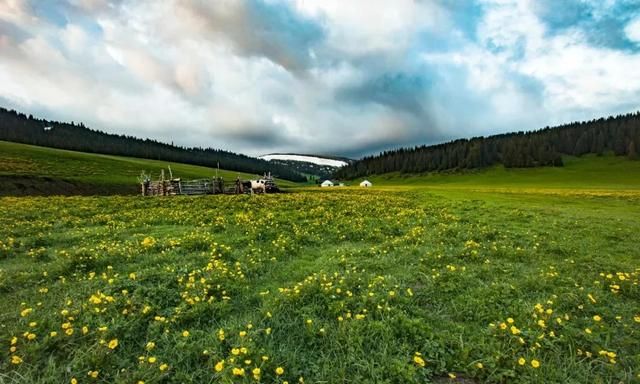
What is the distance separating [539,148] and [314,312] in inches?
6400

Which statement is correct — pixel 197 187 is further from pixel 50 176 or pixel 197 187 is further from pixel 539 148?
pixel 539 148

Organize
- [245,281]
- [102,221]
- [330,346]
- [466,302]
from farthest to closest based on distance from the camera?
[102,221]
[245,281]
[466,302]
[330,346]

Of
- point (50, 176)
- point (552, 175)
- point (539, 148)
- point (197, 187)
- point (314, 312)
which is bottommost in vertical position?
point (197, 187)

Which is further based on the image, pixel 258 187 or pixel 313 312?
pixel 258 187

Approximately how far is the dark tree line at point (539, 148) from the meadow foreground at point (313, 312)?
488 ft

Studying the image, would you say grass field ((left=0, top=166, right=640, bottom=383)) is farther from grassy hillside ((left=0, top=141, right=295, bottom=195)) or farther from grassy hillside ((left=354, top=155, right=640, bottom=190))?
grassy hillside ((left=354, top=155, right=640, bottom=190))

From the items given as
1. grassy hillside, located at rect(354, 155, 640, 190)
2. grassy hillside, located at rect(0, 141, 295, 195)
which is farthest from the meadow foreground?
grassy hillside, located at rect(354, 155, 640, 190)

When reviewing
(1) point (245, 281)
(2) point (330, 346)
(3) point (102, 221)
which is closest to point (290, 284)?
(1) point (245, 281)

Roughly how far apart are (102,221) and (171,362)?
15089 millimetres

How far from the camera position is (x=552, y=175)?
116875mm

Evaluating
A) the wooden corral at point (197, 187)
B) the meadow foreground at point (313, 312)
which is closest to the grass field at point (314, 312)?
the meadow foreground at point (313, 312)

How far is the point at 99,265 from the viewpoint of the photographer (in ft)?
30.6

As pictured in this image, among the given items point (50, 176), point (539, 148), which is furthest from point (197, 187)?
point (539, 148)

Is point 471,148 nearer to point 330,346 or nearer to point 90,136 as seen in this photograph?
point 330,346
